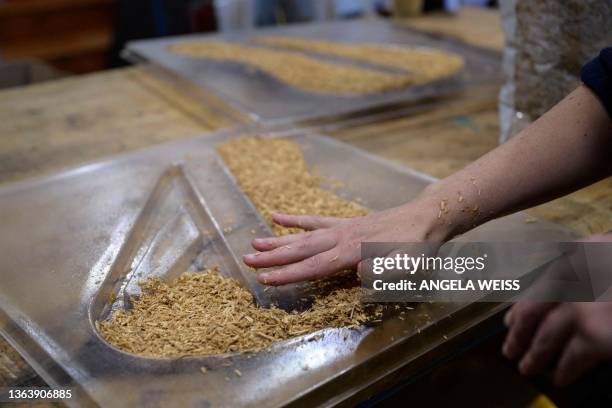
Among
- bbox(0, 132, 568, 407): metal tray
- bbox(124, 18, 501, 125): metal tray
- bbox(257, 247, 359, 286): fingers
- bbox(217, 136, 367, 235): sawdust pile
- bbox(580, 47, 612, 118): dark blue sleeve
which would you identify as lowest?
bbox(0, 132, 568, 407): metal tray

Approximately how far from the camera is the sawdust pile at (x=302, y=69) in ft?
6.87

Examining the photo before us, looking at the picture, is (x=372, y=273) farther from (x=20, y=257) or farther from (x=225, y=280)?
(x=20, y=257)

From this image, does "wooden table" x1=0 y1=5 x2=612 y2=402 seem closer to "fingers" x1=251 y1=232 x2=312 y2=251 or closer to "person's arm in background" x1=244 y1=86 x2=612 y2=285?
"person's arm in background" x1=244 y1=86 x2=612 y2=285

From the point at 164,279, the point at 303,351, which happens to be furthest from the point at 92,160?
the point at 303,351

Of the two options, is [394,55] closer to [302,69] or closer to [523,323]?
[302,69]

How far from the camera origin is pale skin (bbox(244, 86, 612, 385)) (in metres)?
0.90

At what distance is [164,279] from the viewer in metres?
1.04

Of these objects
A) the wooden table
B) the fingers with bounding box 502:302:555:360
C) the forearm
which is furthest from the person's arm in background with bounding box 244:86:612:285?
the wooden table

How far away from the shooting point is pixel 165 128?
1901 millimetres

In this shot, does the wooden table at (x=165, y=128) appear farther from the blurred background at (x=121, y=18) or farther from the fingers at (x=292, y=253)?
the blurred background at (x=121, y=18)

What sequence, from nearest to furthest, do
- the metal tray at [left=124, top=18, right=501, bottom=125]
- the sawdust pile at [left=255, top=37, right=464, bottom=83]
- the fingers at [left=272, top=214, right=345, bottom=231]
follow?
1. the fingers at [left=272, top=214, right=345, bottom=231]
2. the metal tray at [left=124, top=18, right=501, bottom=125]
3. the sawdust pile at [left=255, top=37, right=464, bottom=83]

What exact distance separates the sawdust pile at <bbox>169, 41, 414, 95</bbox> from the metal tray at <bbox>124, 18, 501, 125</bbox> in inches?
2.3

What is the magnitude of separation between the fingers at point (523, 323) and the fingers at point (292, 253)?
0.33 meters

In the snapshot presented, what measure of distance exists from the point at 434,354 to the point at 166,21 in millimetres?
3794
